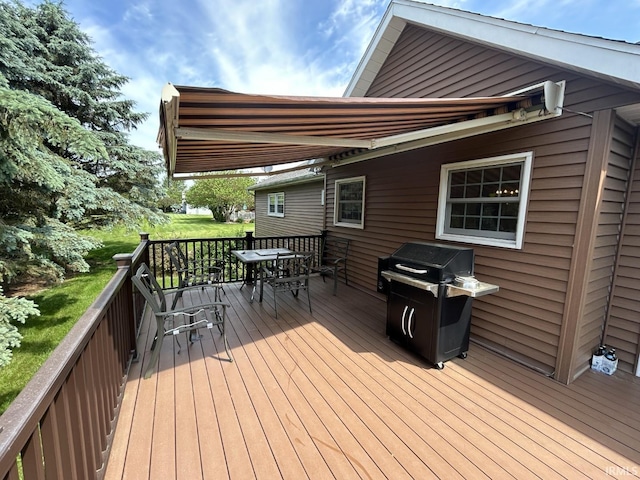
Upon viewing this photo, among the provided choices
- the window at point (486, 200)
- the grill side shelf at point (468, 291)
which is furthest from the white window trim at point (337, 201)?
the grill side shelf at point (468, 291)

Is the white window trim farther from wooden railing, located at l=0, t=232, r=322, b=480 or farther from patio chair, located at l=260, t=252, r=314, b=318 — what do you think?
wooden railing, located at l=0, t=232, r=322, b=480

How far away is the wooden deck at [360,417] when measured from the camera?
1779 millimetres

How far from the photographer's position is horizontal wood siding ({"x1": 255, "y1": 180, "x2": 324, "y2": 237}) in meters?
8.37

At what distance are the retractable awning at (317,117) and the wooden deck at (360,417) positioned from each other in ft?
6.94

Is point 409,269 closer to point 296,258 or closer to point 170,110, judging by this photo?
point 296,258

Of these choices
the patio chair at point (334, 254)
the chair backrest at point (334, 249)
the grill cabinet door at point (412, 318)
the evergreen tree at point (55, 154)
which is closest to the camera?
the grill cabinet door at point (412, 318)

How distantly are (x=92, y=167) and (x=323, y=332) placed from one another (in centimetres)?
906

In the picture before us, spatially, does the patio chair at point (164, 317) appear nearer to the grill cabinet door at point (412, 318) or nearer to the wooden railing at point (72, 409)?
→ the wooden railing at point (72, 409)

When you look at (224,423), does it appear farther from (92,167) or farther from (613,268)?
(92,167)

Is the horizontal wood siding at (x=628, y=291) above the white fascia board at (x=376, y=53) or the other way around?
the other way around

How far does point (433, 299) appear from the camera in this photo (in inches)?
111

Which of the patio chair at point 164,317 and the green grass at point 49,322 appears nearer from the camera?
the patio chair at point 164,317

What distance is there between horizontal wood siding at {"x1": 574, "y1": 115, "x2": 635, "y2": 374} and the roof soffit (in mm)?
627

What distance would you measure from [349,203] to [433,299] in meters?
3.64
